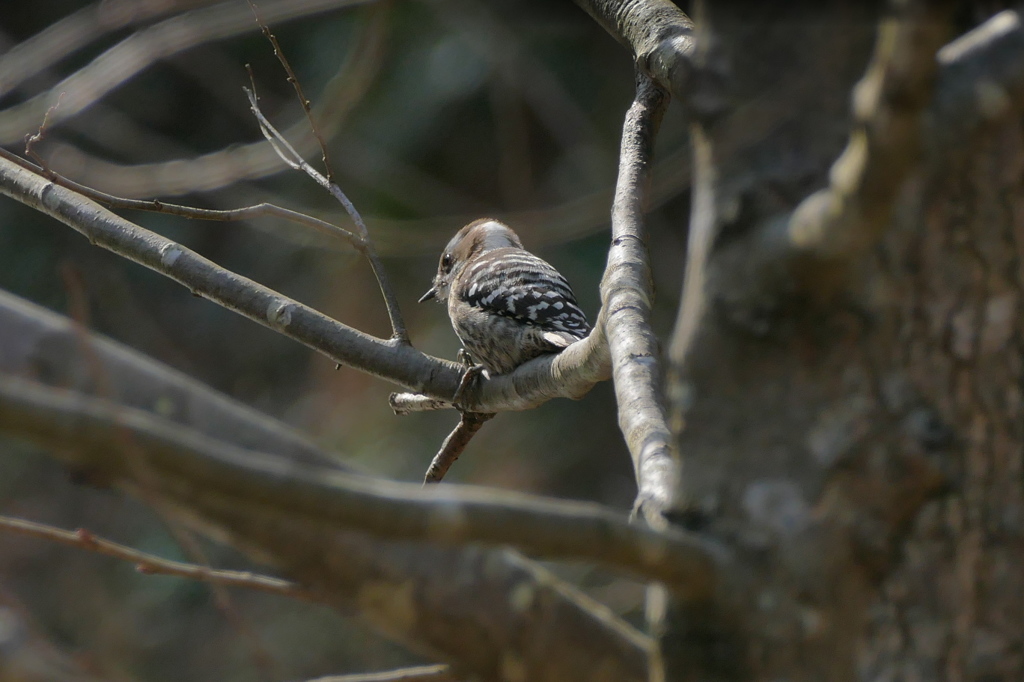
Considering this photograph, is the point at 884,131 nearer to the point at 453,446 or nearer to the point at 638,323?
the point at 638,323

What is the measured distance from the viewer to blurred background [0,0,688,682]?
6297mm

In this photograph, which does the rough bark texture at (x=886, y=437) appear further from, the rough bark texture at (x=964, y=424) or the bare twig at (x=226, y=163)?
the bare twig at (x=226, y=163)

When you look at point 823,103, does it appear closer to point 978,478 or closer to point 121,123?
point 978,478

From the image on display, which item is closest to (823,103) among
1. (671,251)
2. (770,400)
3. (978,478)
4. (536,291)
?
(770,400)

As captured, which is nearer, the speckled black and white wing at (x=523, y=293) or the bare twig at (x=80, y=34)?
the bare twig at (x=80, y=34)

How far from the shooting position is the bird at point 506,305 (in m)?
3.41

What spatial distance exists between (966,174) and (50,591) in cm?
732

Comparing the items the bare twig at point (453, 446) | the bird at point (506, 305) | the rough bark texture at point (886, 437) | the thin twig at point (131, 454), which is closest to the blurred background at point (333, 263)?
the bird at point (506, 305)

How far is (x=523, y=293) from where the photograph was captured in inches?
145

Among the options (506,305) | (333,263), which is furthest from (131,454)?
(333,263)

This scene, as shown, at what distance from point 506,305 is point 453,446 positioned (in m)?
1.18

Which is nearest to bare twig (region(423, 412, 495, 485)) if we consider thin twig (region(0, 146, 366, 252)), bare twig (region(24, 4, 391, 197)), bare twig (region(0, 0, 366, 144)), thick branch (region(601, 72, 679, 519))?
thin twig (region(0, 146, 366, 252))

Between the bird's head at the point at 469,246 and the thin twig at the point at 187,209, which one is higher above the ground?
the bird's head at the point at 469,246

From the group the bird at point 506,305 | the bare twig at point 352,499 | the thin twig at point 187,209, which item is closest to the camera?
the bare twig at point 352,499
